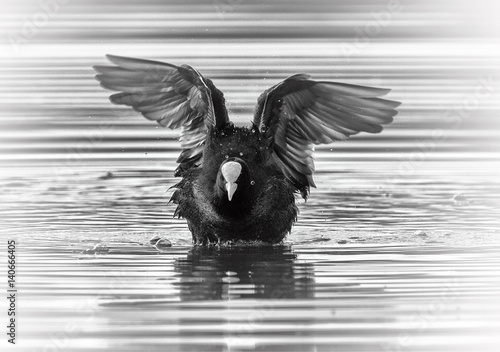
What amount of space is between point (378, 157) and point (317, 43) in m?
6.18

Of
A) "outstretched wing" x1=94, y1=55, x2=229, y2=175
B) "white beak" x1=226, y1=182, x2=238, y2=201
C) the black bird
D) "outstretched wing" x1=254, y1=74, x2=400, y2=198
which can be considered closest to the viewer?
"white beak" x1=226, y1=182, x2=238, y2=201

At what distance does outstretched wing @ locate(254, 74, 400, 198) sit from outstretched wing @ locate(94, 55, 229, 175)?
43 cm

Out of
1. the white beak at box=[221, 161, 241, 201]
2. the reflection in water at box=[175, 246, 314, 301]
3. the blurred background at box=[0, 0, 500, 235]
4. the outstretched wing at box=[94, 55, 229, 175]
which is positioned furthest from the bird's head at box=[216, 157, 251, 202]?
the blurred background at box=[0, 0, 500, 235]

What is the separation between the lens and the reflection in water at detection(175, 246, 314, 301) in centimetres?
721

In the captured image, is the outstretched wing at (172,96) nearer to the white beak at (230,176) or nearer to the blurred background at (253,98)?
the white beak at (230,176)

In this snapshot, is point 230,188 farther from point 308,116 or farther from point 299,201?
point 299,201

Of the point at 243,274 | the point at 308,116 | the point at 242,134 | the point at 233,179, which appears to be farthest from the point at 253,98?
the point at 243,274

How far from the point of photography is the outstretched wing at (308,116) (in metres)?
9.58

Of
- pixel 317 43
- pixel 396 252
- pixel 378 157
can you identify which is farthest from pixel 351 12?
pixel 396 252

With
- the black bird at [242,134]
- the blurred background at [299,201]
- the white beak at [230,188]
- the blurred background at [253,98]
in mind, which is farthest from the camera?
the blurred background at [253,98]

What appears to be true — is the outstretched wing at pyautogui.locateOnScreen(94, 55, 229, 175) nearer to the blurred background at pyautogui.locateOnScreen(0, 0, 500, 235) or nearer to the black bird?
the black bird

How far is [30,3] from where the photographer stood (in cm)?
2152

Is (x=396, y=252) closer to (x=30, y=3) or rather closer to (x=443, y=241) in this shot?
(x=443, y=241)

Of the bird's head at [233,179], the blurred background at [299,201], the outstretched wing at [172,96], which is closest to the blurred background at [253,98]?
the blurred background at [299,201]
